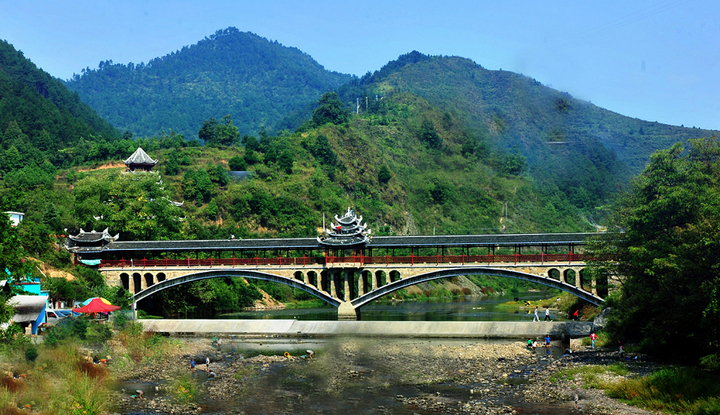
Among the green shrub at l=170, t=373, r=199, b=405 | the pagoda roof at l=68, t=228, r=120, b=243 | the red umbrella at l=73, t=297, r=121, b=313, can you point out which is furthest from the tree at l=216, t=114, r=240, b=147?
the green shrub at l=170, t=373, r=199, b=405

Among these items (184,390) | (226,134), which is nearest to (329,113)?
(226,134)

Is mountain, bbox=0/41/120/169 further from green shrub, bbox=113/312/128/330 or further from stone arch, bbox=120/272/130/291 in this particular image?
green shrub, bbox=113/312/128/330

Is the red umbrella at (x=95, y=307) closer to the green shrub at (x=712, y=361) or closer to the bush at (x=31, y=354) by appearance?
the bush at (x=31, y=354)

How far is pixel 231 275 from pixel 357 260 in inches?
533

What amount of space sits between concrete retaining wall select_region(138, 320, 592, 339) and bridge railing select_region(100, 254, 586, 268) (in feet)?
26.3

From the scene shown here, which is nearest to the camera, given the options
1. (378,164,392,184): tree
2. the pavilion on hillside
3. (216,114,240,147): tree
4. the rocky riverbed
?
the rocky riverbed

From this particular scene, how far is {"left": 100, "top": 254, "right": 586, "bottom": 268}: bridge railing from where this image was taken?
219ft

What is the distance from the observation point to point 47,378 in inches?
1442

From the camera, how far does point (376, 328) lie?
207 ft

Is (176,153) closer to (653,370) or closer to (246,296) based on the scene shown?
(246,296)

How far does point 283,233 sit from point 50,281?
211 feet

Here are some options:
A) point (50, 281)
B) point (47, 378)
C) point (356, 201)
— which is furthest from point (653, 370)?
point (356, 201)

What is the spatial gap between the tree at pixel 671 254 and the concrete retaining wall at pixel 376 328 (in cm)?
817

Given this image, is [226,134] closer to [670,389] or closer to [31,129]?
[31,129]
